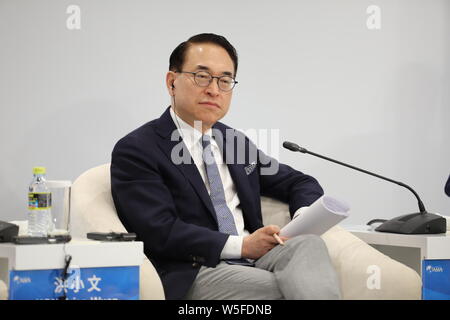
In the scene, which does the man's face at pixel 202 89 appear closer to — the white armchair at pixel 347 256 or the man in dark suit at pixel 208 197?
the man in dark suit at pixel 208 197

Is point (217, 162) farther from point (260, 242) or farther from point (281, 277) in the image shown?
point (281, 277)

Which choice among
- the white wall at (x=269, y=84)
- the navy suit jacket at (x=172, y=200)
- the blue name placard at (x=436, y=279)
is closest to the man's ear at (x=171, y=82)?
the navy suit jacket at (x=172, y=200)

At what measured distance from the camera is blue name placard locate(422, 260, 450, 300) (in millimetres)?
2521

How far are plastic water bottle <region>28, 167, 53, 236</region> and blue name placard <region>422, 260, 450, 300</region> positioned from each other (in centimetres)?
143

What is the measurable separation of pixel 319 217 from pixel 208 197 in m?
0.48

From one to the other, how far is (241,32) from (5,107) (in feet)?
4.18

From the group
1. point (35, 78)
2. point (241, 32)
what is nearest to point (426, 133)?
point (241, 32)

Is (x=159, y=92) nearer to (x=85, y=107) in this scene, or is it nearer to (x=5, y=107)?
(x=85, y=107)

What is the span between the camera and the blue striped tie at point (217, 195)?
101 inches

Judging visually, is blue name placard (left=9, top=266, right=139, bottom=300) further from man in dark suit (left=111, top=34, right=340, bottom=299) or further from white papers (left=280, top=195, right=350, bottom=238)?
white papers (left=280, top=195, right=350, bottom=238)

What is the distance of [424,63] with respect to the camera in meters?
3.82

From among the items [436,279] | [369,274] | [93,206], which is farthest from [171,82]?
[436,279]

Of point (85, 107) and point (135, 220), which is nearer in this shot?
point (135, 220)

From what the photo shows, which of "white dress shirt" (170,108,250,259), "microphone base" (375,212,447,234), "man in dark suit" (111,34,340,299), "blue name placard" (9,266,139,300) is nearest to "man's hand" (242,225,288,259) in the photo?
"man in dark suit" (111,34,340,299)
